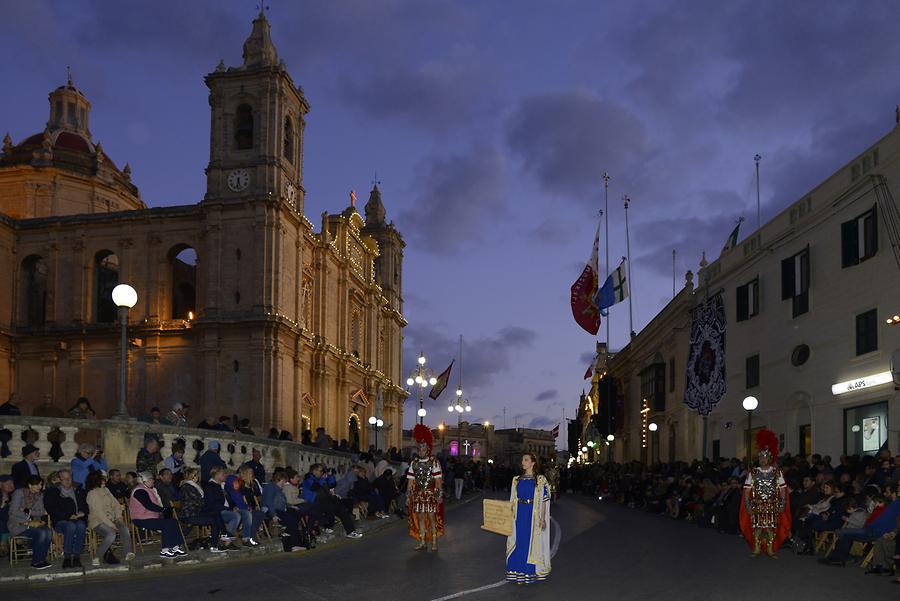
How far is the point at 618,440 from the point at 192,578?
2209 inches

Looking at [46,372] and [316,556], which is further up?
[46,372]

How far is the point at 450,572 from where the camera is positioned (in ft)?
45.7

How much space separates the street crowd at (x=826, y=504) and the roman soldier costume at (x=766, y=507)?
33.9 inches

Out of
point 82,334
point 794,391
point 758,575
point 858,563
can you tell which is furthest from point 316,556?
point 82,334

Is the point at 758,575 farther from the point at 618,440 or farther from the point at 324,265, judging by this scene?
the point at 618,440

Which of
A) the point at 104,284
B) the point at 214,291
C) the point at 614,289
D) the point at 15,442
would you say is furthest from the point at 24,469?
the point at 104,284

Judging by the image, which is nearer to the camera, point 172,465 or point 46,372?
point 172,465

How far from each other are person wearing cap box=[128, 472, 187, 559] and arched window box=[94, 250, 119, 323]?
40099 mm

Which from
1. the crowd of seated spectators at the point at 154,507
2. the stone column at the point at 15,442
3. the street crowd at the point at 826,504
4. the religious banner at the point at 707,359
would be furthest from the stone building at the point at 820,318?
the stone column at the point at 15,442

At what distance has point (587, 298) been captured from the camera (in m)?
48.2

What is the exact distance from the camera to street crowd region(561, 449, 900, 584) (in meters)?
15.0

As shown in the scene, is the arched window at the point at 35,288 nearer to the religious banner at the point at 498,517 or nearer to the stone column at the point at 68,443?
the stone column at the point at 68,443

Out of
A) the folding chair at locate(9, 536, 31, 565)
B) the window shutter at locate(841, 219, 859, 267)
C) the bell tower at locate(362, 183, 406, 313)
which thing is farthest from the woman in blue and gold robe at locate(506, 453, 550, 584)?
the bell tower at locate(362, 183, 406, 313)

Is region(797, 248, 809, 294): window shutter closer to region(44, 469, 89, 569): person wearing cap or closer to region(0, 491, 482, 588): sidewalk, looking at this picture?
region(0, 491, 482, 588): sidewalk
